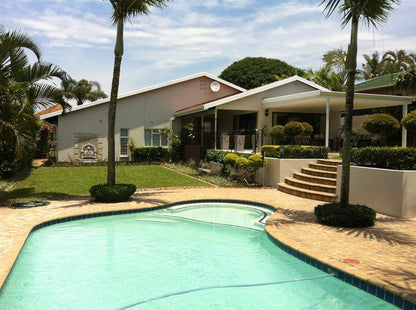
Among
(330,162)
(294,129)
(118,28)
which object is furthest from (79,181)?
(330,162)

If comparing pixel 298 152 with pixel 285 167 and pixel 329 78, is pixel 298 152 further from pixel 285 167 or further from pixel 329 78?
pixel 329 78

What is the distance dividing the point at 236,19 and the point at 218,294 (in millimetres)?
15094

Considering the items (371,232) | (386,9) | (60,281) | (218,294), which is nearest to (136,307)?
(218,294)

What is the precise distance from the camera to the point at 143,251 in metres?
7.39

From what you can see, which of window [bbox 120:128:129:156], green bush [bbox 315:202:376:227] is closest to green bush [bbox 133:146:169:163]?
window [bbox 120:128:129:156]

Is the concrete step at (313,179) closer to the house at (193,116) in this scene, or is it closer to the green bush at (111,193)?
the house at (193,116)

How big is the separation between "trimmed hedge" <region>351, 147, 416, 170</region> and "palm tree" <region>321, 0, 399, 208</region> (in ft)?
7.53

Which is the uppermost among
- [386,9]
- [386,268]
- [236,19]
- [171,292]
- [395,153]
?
[236,19]

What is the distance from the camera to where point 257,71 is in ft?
150

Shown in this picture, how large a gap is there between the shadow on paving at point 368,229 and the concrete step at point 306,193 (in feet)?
6.66

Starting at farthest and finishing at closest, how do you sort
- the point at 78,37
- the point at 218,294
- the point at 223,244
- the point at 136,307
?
the point at 78,37
the point at 223,244
the point at 218,294
the point at 136,307

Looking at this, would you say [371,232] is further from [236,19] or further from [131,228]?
[236,19]

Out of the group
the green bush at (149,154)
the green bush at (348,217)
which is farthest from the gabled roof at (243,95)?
the green bush at (348,217)

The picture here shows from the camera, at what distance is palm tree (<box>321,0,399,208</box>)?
811 cm
